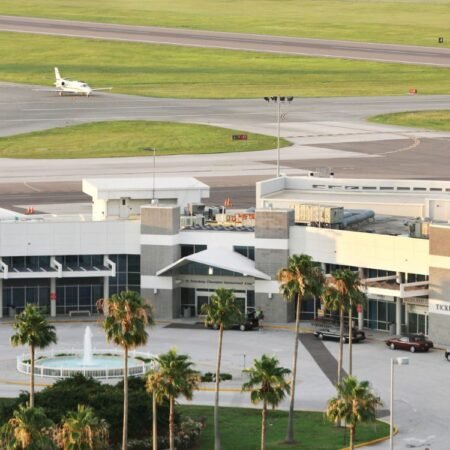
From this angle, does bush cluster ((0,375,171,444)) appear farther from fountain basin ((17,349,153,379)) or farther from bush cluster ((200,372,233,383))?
fountain basin ((17,349,153,379))

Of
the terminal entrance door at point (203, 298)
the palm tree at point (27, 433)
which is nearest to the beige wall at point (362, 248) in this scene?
the terminal entrance door at point (203, 298)

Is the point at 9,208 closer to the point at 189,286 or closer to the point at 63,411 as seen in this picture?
the point at 189,286

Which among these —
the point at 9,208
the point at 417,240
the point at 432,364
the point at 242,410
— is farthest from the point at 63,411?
the point at 9,208

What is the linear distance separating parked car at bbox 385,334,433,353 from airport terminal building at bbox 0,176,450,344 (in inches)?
188

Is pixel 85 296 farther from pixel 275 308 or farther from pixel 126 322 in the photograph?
pixel 126 322

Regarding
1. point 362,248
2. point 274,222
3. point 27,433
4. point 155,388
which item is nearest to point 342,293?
point 155,388

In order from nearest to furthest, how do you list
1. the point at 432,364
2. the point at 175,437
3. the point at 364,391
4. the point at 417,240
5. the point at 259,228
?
the point at 364,391, the point at 175,437, the point at 432,364, the point at 417,240, the point at 259,228

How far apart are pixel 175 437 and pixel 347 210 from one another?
52187 millimetres

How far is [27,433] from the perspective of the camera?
7688 centimetres

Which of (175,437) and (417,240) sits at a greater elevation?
(417,240)

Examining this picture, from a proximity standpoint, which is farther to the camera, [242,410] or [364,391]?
[242,410]

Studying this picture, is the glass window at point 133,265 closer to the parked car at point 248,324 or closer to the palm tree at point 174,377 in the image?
the parked car at point 248,324

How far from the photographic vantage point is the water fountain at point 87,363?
116 m

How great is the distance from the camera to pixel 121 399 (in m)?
101
